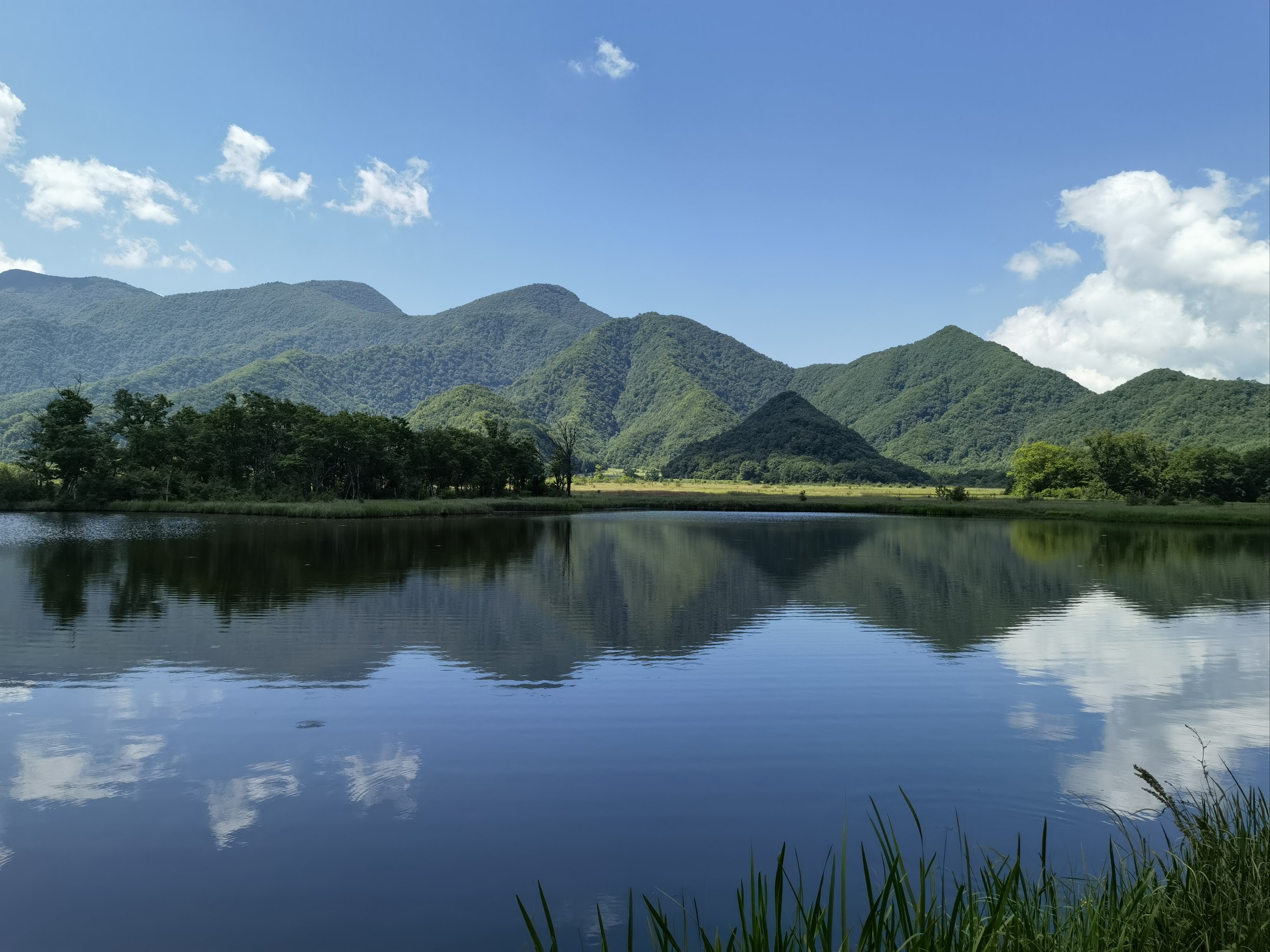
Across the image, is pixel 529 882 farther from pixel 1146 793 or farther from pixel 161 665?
pixel 161 665

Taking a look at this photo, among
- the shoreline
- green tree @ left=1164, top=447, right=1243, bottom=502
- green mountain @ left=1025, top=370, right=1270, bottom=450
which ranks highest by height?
green mountain @ left=1025, top=370, right=1270, bottom=450

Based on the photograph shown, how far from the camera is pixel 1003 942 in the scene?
447cm

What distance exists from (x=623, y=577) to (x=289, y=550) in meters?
18.6

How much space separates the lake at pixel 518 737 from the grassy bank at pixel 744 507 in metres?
44.0

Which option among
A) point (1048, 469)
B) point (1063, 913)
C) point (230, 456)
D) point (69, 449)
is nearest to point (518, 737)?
Answer: point (1063, 913)

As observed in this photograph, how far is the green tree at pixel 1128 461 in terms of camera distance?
112m

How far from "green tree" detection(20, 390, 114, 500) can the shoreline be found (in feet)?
11.6

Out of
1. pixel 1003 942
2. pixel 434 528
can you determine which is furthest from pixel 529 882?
pixel 434 528

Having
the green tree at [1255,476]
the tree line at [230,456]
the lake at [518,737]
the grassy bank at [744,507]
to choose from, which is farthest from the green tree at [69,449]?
the green tree at [1255,476]

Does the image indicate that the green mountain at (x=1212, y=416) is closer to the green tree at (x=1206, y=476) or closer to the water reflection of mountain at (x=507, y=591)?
the green tree at (x=1206, y=476)

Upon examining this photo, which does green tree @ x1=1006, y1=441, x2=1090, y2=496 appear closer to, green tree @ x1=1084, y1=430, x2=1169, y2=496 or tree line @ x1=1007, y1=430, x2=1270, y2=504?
tree line @ x1=1007, y1=430, x2=1270, y2=504

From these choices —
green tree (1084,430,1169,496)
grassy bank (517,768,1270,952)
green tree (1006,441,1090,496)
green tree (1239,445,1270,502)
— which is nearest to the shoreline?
green tree (1006,441,1090,496)

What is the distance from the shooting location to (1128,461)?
115375 mm

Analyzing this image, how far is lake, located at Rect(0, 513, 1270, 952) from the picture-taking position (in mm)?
7336
